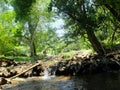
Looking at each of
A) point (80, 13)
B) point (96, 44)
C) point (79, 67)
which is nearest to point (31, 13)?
point (96, 44)

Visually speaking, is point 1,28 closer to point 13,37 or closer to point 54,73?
point 13,37

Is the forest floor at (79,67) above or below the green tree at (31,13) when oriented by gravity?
below

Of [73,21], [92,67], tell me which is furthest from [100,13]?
[92,67]

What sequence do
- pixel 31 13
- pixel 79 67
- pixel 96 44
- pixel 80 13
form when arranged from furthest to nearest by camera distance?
pixel 31 13, pixel 96 44, pixel 80 13, pixel 79 67

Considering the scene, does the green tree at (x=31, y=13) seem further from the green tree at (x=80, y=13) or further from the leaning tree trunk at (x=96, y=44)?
the leaning tree trunk at (x=96, y=44)

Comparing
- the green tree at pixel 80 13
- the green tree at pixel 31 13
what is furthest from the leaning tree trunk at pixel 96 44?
the green tree at pixel 31 13

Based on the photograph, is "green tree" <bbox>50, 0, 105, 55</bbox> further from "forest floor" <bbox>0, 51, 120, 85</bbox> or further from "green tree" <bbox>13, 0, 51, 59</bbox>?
"green tree" <bbox>13, 0, 51, 59</bbox>

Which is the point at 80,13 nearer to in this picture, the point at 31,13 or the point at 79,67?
the point at 79,67

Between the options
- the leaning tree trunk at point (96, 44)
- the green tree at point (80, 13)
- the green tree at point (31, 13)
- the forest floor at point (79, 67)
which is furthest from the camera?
the green tree at point (31, 13)

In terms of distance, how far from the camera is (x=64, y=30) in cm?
3362

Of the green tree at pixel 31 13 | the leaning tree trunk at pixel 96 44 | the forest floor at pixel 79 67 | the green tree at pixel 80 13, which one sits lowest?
the forest floor at pixel 79 67

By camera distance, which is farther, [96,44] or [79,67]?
[96,44]

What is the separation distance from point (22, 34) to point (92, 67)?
31839 mm

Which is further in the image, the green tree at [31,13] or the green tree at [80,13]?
the green tree at [31,13]
